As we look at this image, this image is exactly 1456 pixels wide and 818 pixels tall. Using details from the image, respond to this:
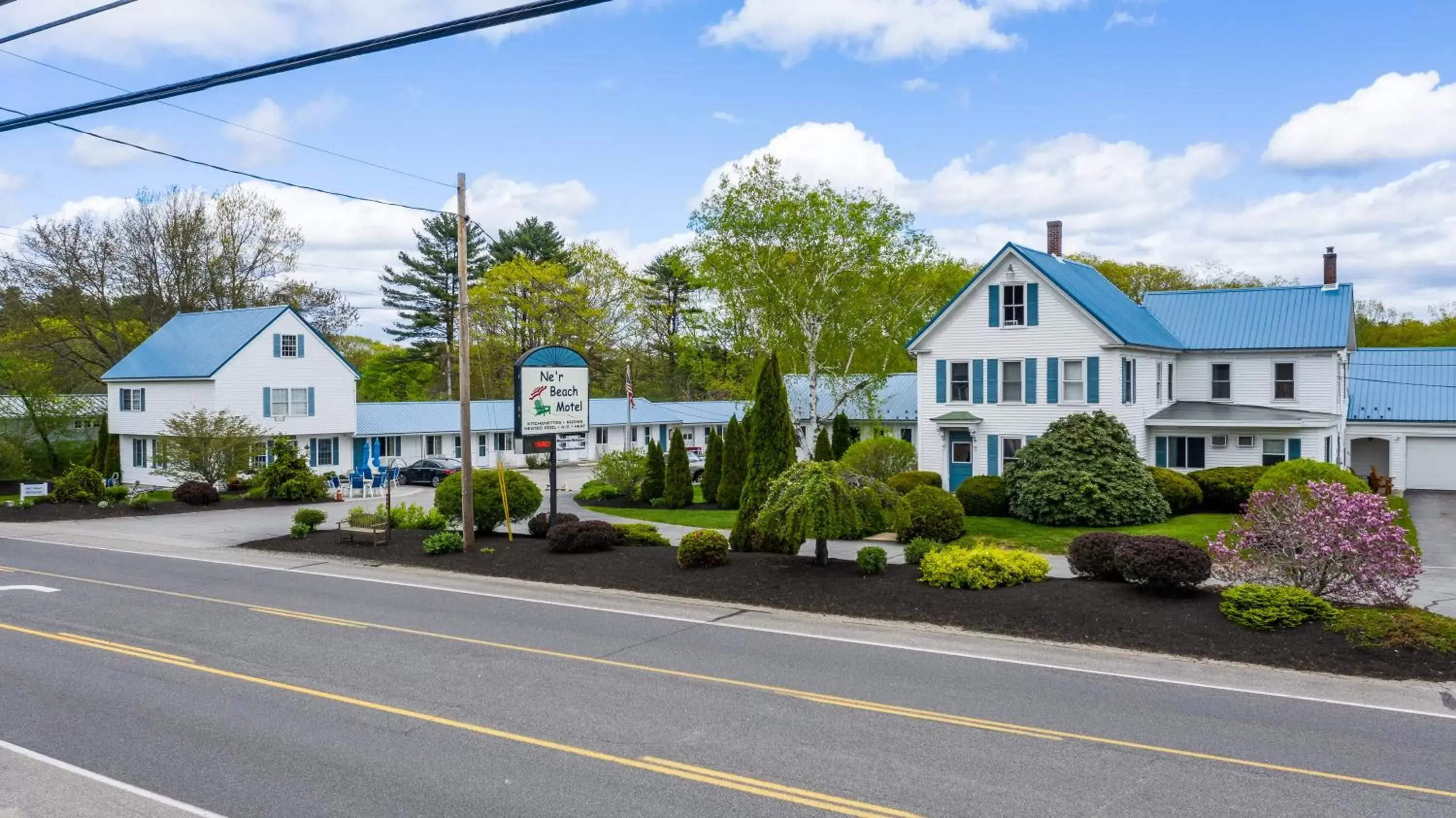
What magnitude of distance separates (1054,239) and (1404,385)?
14874mm

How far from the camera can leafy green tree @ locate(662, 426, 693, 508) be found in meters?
35.1

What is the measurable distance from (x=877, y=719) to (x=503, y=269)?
198 ft

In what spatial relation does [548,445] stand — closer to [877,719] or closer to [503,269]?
[877,719]

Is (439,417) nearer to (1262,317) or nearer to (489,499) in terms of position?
(489,499)

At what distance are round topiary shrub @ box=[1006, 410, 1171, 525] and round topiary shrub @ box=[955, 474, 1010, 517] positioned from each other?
41cm

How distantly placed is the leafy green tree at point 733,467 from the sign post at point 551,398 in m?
9.12

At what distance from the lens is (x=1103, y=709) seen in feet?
35.7

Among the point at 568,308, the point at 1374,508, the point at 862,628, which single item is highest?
the point at 568,308

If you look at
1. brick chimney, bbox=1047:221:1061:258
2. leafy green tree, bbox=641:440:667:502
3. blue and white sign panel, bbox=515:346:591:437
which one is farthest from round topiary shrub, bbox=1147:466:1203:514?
leafy green tree, bbox=641:440:667:502

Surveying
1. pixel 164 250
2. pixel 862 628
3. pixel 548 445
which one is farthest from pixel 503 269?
pixel 862 628

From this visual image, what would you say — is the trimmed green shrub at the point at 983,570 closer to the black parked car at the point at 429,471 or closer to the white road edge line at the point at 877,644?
the white road edge line at the point at 877,644

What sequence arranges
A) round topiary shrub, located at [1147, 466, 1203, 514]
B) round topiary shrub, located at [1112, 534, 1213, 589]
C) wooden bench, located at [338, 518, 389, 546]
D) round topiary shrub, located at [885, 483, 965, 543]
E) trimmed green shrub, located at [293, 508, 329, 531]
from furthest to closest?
round topiary shrub, located at [1147, 466, 1203, 514]
trimmed green shrub, located at [293, 508, 329, 531]
wooden bench, located at [338, 518, 389, 546]
round topiary shrub, located at [885, 483, 965, 543]
round topiary shrub, located at [1112, 534, 1213, 589]

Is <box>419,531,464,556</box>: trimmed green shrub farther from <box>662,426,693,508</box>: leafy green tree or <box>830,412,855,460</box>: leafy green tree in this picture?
<box>830,412,855,460</box>: leafy green tree

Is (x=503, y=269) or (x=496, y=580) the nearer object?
(x=496, y=580)
